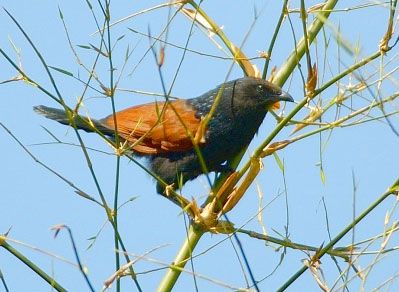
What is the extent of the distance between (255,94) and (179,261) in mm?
1409

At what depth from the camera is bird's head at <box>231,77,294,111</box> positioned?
9.71 feet

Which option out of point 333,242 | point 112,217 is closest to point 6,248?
point 112,217

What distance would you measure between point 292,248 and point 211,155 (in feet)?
4.94

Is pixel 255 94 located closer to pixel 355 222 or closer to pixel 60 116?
pixel 60 116

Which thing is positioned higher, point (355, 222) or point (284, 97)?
point (284, 97)

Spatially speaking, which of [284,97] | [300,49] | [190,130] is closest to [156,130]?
[190,130]

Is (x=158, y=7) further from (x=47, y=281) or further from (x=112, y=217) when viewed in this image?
(x=47, y=281)

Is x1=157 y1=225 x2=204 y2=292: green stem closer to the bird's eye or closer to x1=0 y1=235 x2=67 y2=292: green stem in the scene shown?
x1=0 y1=235 x2=67 y2=292: green stem

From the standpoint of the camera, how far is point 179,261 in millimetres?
1897

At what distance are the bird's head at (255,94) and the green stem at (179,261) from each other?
3.28 feet

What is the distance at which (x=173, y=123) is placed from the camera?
11.2ft

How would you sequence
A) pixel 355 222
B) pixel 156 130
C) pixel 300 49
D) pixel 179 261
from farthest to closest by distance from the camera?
pixel 156 130 → pixel 300 49 → pixel 179 261 → pixel 355 222

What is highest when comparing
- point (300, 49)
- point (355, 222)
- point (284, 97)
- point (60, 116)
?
point (60, 116)

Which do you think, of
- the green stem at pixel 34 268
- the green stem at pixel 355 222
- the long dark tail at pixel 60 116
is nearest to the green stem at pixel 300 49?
the green stem at pixel 355 222
